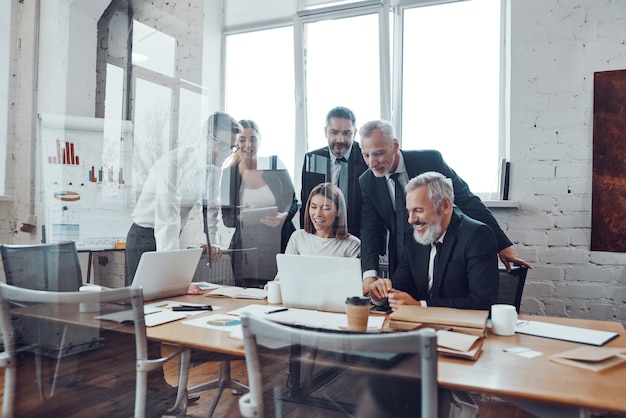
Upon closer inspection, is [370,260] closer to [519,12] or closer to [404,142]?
[404,142]

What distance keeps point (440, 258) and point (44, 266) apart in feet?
6.10

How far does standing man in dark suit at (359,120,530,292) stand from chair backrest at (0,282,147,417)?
1087 mm

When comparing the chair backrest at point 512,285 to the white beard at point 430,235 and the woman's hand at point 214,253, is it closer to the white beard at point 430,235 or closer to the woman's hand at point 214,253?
the white beard at point 430,235

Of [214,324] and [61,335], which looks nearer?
[61,335]

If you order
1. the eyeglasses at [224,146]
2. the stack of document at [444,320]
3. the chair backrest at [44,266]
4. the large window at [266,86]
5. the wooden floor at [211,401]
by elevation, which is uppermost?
the large window at [266,86]

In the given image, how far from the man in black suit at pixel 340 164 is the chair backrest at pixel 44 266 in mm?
1191

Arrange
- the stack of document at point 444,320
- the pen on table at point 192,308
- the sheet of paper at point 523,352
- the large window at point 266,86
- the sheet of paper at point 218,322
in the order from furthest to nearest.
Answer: the large window at point 266,86 < the pen on table at point 192,308 < the sheet of paper at point 218,322 < the stack of document at point 444,320 < the sheet of paper at point 523,352

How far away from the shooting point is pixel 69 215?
7.97ft

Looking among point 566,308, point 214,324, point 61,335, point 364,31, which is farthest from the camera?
point 364,31

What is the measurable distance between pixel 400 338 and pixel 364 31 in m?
1.90

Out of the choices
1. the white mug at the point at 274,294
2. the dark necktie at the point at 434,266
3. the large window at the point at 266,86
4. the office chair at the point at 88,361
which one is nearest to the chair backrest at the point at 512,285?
the dark necktie at the point at 434,266

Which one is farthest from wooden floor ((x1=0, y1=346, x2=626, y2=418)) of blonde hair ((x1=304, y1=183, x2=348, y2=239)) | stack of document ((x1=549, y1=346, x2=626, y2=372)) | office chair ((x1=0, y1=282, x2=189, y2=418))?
blonde hair ((x1=304, y1=183, x2=348, y2=239))

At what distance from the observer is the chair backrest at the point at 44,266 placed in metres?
2.03

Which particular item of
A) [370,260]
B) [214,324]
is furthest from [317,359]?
[370,260]
